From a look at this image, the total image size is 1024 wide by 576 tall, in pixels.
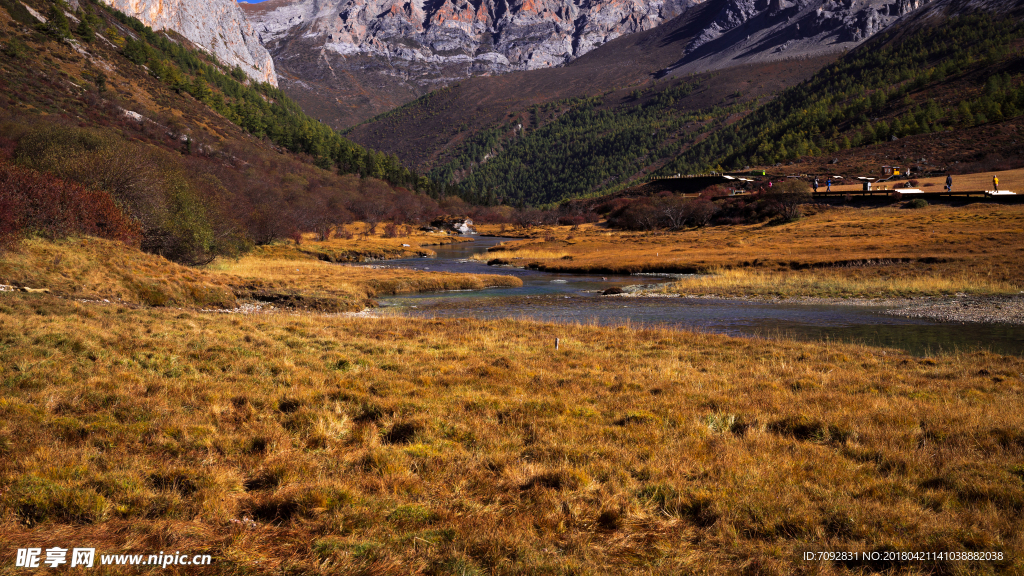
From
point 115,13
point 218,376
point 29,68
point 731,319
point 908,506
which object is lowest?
point 731,319

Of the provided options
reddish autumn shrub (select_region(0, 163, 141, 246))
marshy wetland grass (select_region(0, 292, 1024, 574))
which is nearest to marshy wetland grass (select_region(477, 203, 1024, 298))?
marshy wetland grass (select_region(0, 292, 1024, 574))

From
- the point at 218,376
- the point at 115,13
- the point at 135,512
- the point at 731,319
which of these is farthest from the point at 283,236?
the point at 115,13

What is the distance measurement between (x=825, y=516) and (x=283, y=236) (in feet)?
288

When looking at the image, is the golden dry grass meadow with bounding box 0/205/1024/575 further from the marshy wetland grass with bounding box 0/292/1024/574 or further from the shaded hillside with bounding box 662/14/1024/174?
the shaded hillside with bounding box 662/14/1024/174

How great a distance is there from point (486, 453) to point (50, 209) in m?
31.6

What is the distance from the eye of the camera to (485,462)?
8.20 metres

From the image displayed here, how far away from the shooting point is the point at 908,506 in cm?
670

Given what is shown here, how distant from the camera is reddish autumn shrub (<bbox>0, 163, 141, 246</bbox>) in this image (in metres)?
25.3

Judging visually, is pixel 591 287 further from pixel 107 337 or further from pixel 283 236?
pixel 283 236

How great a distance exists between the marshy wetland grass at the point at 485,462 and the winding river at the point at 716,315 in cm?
1172

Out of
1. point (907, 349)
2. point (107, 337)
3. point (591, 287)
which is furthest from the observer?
point (591, 287)

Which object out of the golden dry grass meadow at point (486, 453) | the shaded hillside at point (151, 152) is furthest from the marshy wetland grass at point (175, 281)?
the golden dry grass meadow at point (486, 453)

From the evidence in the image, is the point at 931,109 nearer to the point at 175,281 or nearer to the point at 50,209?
the point at 175,281

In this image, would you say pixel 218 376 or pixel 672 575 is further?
pixel 218 376
